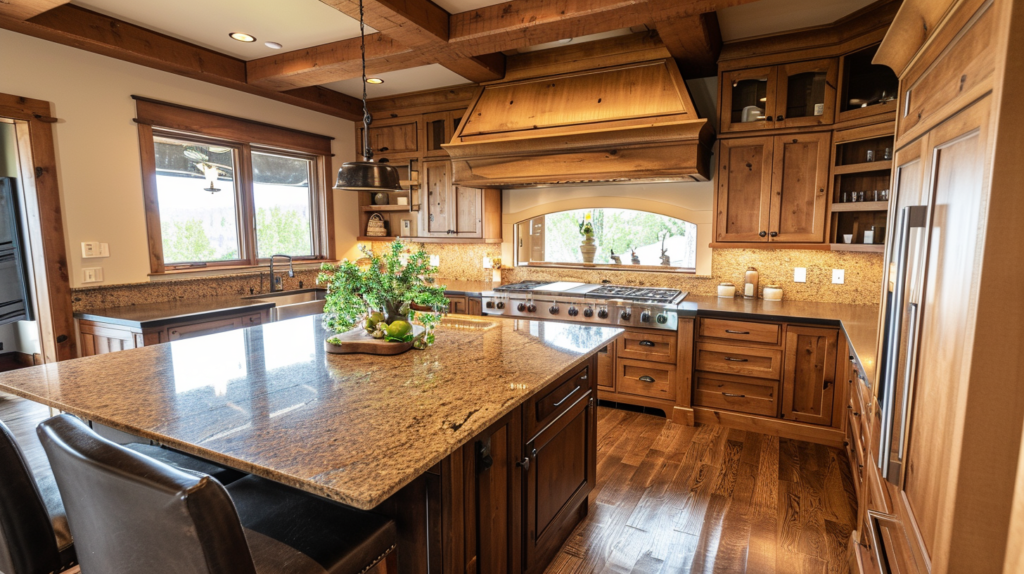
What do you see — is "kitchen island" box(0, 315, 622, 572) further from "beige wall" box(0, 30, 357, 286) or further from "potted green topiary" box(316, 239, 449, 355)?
"beige wall" box(0, 30, 357, 286)

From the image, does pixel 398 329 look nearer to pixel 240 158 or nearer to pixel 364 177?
pixel 364 177

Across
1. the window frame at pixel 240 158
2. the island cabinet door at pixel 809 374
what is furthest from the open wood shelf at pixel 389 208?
the island cabinet door at pixel 809 374

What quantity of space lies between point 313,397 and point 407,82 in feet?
12.0

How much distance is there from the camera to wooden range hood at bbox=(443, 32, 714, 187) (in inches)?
132

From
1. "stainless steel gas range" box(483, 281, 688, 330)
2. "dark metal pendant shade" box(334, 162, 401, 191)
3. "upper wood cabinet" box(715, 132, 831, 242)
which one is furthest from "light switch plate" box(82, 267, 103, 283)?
"upper wood cabinet" box(715, 132, 831, 242)

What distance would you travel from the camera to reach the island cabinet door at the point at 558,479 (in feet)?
6.13

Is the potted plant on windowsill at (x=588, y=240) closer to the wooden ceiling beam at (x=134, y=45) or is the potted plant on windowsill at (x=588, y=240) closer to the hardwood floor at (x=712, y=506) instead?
the hardwood floor at (x=712, y=506)

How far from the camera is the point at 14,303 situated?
3.70m

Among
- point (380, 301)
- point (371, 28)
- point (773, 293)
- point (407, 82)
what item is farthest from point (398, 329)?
point (407, 82)

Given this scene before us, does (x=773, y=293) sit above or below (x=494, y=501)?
above

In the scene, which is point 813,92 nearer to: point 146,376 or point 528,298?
point 528,298

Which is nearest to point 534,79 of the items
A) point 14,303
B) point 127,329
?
point 127,329

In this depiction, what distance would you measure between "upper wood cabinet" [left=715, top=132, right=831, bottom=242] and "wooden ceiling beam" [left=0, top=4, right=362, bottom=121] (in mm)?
3729

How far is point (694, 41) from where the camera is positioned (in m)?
3.14
